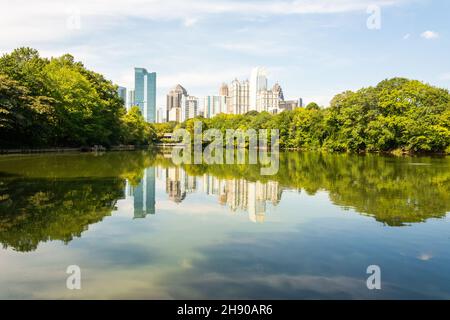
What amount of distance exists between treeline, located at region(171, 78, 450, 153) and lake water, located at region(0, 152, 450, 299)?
3862 centimetres

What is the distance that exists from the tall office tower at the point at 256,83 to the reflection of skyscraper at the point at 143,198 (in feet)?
493

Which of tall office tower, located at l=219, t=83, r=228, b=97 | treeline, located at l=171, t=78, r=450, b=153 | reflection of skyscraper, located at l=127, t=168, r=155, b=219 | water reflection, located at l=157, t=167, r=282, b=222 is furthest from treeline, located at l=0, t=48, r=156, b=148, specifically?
tall office tower, located at l=219, t=83, r=228, b=97

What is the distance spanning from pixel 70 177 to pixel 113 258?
1237 centimetres

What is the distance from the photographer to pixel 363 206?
11.4 meters

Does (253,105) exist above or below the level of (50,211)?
above

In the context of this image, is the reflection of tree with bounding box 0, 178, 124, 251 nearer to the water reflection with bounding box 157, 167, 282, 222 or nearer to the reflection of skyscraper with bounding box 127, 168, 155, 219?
the reflection of skyscraper with bounding box 127, 168, 155, 219

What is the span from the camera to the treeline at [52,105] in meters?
35.6

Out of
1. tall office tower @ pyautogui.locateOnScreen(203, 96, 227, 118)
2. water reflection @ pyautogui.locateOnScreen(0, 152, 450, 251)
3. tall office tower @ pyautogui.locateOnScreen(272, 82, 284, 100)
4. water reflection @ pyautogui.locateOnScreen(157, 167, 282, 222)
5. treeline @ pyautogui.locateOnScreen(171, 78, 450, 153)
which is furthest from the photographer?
tall office tower @ pyautogui.locateOnScreen(203, 96, 227, 118)

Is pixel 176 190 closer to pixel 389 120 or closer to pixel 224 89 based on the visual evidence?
pixel 389 120

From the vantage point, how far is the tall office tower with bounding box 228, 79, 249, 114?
16750 centimetres

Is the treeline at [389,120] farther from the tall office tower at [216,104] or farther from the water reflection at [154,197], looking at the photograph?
the tall office tower at [216,104]
